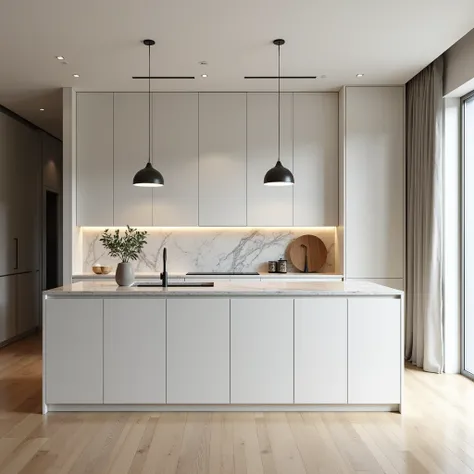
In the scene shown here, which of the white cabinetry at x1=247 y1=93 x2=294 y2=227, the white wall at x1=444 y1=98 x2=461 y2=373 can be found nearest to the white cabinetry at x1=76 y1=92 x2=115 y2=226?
the white cabinetry at x1=247 y1=93 x2=294 y2=227

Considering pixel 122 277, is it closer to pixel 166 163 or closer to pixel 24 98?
pixel 166 163

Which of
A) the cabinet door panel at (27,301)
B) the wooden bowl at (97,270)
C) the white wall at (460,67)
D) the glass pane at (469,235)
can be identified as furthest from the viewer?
the cabinet door panel at (27,301)

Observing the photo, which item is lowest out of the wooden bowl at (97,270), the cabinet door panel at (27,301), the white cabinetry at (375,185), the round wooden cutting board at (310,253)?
the cabinet door panel at (27,301)

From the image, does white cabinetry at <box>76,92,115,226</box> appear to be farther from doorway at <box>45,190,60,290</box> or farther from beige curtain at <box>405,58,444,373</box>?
beige curtain at <box>405,58,444,373</box>

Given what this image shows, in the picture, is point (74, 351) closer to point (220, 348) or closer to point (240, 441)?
point (220, 348)

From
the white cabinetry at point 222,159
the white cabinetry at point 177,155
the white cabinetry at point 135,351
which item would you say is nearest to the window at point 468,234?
the white cabinetry at point 222,159

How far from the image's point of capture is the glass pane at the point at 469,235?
507 cm

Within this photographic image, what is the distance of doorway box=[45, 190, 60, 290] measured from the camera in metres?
8.77

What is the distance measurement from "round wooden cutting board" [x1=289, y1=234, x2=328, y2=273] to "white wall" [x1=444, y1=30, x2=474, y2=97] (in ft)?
6.93

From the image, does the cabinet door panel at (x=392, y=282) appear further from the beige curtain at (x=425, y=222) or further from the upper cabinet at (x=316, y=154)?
the upper cabinet at (x=316, y=154)

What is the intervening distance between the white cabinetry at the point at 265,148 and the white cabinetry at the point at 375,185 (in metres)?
0.65

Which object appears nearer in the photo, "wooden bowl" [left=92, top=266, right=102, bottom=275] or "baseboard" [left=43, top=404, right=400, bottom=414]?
"baseboard" [left=43, top=404, right=400, bottom=414]

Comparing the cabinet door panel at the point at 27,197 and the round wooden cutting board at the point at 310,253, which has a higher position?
the cabinet door panel at the point at 27,197

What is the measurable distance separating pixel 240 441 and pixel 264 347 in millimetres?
737
